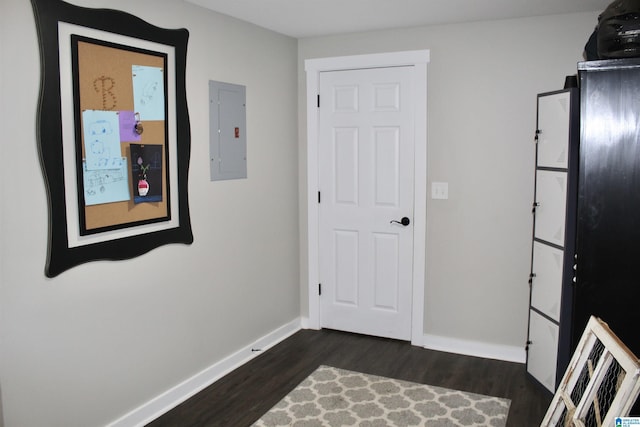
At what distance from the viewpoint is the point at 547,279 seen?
129 inches

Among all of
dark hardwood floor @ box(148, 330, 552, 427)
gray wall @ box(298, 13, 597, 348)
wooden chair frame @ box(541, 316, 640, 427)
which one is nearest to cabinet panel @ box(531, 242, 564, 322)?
gray wall @ box(298, 13, 597, 348)

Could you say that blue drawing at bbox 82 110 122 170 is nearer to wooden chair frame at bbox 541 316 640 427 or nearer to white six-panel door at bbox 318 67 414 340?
white six-panel door at bbox 318 67 414 340

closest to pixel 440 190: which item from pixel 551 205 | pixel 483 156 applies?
pixel 483 156

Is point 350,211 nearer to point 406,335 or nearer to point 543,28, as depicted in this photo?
point 406,335

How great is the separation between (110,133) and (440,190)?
228 cm

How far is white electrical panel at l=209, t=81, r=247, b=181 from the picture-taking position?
346 centimetres

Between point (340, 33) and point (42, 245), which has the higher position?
point (340, 33)

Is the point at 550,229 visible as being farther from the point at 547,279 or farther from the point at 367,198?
the point at 367,198

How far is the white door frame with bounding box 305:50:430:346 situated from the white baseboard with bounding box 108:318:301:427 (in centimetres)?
48

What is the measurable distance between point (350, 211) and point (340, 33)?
134cm

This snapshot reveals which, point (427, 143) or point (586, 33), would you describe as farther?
point (427, 143)

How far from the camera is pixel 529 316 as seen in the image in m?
3.53

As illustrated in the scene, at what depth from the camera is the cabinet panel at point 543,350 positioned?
3217mm

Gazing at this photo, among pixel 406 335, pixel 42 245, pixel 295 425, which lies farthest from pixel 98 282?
pixel 406 335
